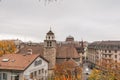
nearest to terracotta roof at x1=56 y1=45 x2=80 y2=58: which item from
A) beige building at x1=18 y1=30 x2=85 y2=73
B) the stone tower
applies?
beige building at x1=18 y1=30 x2=85 y2=73

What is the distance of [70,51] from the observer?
5103 cm

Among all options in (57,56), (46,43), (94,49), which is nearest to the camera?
(46,43)

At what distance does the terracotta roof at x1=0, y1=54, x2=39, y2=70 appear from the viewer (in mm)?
33781

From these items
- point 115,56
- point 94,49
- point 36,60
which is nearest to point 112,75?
point 36,60

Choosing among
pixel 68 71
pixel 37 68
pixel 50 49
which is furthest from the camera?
pixel 50 49

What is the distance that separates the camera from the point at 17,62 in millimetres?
35219

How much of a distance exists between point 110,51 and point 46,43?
107ft

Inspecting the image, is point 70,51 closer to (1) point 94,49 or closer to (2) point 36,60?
(2) point 36,60

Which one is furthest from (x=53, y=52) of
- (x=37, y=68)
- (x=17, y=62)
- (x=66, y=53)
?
(x=17, y=62)

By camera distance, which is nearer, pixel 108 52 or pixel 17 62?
pixel 17 62

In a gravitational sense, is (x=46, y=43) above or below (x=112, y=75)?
above

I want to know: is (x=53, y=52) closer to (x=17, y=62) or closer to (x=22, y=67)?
(x=17, y=62)

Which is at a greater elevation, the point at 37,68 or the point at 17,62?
the point at 17,62

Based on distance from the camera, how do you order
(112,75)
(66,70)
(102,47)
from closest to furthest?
1. (112,75)
2. (66,70)
3. (102,47)
